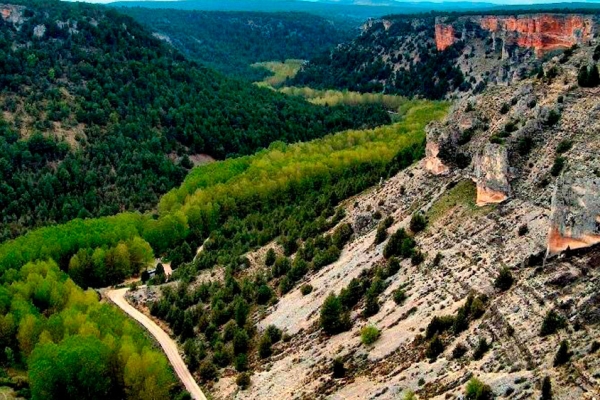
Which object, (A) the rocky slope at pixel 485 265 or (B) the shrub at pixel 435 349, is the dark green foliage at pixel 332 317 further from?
(B) the shrub at pixel 435 349

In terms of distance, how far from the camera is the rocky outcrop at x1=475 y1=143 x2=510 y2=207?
79500 mm

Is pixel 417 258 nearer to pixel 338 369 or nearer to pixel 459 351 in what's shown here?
pixel 338 369

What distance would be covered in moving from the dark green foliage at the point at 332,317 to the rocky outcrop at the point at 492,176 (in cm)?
1886

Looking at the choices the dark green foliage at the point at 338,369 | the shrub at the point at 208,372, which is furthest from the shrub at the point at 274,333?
the dark green foliage at the point at 338,369

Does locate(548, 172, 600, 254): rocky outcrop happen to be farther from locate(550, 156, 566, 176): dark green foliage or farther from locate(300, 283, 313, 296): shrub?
locate(300, 283, 313, 296): shrub

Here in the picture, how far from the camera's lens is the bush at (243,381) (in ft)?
262

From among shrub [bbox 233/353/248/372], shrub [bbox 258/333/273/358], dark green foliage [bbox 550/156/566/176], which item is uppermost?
dark green foliage [bbox 550/156/566/176]

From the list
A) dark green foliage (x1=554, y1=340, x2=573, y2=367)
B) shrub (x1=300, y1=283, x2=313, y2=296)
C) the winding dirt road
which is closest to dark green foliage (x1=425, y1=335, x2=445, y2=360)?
dark green foliage (x1=554, y1=340, x2=573, y2=367)

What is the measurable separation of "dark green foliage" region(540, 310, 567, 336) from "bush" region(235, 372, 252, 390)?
33437 millimetres

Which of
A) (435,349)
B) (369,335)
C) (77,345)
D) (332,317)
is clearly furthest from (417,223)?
(77,345)

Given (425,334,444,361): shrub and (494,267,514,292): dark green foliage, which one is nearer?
(425,334,444,361): shrub

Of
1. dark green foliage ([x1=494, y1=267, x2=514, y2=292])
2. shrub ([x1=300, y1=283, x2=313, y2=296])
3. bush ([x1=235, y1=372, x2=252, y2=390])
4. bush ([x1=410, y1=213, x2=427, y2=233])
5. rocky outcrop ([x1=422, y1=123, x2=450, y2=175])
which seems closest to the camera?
dark green foliage ([x1=494, y1=267, x2=514, y2=292])

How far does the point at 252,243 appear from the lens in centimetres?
11500

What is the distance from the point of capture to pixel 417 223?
87.1m
